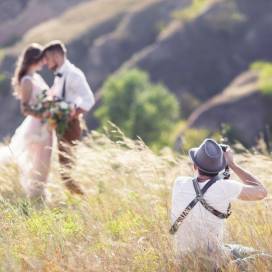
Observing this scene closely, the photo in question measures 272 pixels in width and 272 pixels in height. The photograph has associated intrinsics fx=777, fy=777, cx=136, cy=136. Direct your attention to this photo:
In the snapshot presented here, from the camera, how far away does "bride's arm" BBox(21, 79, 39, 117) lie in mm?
8922

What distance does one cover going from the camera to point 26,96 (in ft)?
29.5

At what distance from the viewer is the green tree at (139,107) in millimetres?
72625

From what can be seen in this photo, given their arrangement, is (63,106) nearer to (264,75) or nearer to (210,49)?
(264,75)

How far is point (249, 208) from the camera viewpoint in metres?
6.19

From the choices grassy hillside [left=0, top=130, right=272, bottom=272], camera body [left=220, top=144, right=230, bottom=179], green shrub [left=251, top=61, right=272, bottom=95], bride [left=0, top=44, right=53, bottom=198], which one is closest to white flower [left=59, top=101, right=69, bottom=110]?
bride [left=0, top=44, right=53, bottom=198]

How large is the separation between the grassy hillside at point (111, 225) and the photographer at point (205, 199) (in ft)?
0.45

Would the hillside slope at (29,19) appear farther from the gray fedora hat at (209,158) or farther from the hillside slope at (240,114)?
the gray fedora hat at (209,158)

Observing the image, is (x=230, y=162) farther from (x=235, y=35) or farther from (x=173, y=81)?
(x=235, y=35)

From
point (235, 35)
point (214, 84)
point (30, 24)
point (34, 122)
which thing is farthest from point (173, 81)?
point (34, 122)

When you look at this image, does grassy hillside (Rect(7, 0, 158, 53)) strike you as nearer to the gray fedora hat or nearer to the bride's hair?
the bride's hair

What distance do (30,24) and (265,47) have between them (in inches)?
1567

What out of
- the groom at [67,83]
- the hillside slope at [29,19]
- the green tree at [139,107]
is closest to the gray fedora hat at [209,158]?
the groom at [67,83]


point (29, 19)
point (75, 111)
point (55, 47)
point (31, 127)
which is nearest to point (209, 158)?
point (75, 111)

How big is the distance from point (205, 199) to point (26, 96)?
14.1 ft
